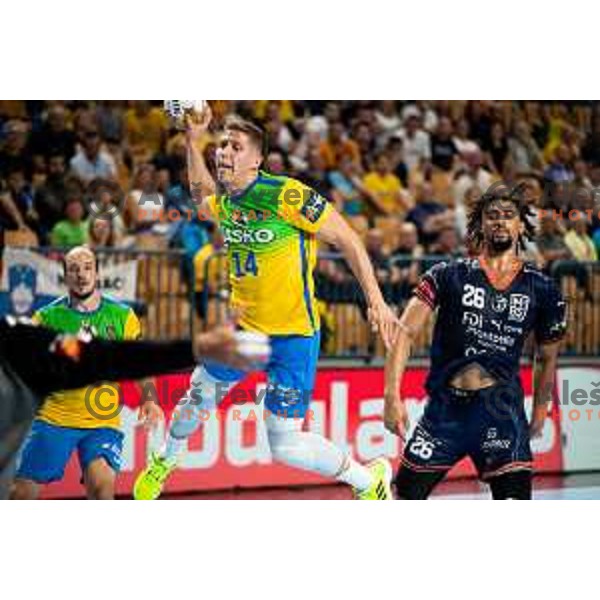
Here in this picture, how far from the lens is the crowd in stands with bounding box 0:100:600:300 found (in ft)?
26.0

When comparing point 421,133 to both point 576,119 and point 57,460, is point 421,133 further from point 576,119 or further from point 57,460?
point 57,460

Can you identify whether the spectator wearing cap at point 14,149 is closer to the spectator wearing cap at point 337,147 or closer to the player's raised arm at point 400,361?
the spectator wearing cap at point 337,147

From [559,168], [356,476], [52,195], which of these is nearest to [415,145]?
[559,168]

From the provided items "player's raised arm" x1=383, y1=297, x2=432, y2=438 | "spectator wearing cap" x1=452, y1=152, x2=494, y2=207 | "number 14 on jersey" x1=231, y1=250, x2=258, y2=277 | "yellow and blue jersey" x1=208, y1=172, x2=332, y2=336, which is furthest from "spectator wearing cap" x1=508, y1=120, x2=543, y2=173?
"number 14 on jersey" x1=231, y1=250, x2=258, y2=277

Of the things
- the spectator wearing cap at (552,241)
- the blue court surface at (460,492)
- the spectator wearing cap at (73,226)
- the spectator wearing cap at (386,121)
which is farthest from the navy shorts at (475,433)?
the spectator wearing cap at (73,226)

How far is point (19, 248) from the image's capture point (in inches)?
312

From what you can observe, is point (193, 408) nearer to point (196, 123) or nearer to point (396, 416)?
point (396, 416)

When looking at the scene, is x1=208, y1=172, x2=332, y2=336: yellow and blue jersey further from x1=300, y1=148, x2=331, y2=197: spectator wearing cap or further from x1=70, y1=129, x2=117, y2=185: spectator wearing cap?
x1=70, y1=129, x2=117, y2=185: spectator wearing cap

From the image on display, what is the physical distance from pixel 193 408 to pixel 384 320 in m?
1.10

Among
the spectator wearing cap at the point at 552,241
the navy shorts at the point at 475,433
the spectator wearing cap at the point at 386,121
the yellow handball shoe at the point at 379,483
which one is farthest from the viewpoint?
the spectator wearing cap at the point at 386,121

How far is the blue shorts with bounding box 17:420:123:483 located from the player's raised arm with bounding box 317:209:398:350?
1.48 meters

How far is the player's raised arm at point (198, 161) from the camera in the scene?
7.81m

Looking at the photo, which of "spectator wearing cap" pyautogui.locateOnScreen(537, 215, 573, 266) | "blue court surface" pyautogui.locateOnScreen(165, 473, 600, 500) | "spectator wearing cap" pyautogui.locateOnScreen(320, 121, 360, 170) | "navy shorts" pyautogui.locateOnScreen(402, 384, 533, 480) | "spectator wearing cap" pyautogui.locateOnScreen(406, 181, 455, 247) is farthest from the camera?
"spectator wearing cap" pyautogui.locateOnScreen(320, 121, 360, 170)

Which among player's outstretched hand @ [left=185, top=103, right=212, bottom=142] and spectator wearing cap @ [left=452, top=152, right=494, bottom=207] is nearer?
player's outstretched hand @ [left=185, top=103, right=212, bottom=142]
